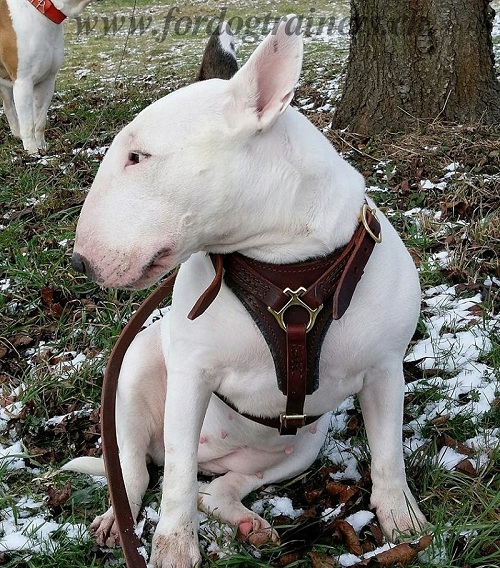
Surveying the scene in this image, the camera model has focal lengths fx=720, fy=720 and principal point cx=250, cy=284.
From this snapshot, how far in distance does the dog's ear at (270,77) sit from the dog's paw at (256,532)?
1269 millimetres

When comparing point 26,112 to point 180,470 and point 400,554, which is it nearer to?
point 180,470

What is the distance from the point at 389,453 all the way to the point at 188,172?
109cm

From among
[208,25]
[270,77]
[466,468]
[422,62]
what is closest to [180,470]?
[466,468]

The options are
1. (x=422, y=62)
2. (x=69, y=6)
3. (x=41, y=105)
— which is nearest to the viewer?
(x=422, y=62)

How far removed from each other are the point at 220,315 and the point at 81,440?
121cm

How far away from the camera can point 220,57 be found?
6.90 feet

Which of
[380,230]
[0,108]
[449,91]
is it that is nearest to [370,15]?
[449,91]

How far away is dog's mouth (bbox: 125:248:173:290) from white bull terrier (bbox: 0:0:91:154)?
5.41 meters

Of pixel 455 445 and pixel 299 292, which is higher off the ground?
pixel 299 292

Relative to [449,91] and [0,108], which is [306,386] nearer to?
[449,91]

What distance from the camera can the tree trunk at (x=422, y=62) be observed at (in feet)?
16.3

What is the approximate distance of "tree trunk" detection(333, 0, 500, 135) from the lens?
4969 millimetres

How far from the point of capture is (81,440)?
2898 mm

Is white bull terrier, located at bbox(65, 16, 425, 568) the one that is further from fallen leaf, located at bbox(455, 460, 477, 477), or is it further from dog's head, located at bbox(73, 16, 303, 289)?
fallen leaf, located at bbox(455, 460, 477, 477)
